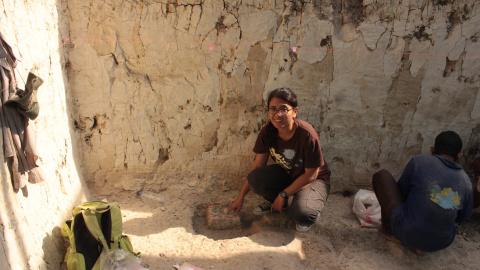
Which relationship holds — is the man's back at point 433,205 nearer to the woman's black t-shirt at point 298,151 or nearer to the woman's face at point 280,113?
the woman's black t-shirt at point 298,151

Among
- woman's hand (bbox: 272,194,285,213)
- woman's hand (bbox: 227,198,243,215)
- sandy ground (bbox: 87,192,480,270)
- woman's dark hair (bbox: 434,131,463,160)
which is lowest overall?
sandy ground (bbox: 87,192,480,270)

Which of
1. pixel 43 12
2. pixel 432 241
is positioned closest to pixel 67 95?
pixel 43 12

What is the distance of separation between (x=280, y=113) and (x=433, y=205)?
1140 mm

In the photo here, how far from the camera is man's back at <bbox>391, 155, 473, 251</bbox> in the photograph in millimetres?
2189

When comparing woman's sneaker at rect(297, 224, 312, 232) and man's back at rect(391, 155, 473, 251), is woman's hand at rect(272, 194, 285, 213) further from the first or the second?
man's back at rect(391, 155, 473, 251)

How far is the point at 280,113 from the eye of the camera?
231 centimetres

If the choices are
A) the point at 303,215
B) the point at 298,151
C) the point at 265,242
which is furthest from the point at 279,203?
the point at 298,151

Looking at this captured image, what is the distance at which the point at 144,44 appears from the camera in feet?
8.44

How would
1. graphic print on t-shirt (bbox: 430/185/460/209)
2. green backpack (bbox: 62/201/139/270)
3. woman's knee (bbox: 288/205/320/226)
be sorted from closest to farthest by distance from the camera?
1. green backpack (bbox: 62/201/139/270)
2. graphic print on t-shirt (bbox: 430/185/460/209)
3. woman's knee (bbox: 288/205/320/226)

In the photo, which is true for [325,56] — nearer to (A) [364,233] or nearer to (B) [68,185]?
(A) [364,233]

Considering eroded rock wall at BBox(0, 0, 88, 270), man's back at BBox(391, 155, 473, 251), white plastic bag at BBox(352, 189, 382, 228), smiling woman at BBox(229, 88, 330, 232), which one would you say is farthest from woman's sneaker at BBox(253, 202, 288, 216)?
eroded rock wall at BBox(0, 0, 88, 270)

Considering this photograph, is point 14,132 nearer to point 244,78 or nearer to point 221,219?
point 221,219

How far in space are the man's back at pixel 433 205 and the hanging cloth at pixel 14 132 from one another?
2.27 meters

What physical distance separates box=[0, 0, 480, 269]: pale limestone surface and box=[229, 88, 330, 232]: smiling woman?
0.96ft
